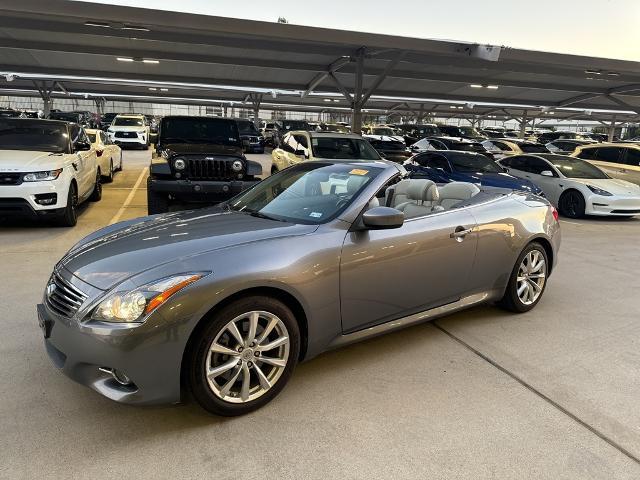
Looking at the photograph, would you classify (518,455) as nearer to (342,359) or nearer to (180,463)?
(342,359)

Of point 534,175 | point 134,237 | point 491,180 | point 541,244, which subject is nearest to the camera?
point 134,237

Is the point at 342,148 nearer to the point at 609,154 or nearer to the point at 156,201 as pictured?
the point at 156,201

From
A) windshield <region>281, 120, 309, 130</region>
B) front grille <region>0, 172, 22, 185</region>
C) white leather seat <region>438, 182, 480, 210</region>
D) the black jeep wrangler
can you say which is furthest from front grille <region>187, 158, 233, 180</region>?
windshield <region>281, 120, 309, 130</region>

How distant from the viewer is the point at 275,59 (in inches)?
798

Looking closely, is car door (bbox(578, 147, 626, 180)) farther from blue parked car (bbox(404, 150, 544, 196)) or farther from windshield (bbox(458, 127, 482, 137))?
windshield (bbox(458, 127, 482, 137))

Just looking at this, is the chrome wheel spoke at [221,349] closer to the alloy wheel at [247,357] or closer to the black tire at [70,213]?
the alloy wheel at [247,357]

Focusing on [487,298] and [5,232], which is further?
[5,232]

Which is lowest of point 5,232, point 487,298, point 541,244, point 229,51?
point 5,232

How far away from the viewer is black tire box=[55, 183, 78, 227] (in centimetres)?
757

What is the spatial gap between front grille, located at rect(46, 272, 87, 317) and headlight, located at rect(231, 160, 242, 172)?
4.83 metres

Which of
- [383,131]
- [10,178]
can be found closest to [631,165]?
[10,178]

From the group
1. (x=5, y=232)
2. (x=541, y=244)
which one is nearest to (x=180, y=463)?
(x=541, y=244)

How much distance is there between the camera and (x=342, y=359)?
3.58 m

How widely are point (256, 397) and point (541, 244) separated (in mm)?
3199
